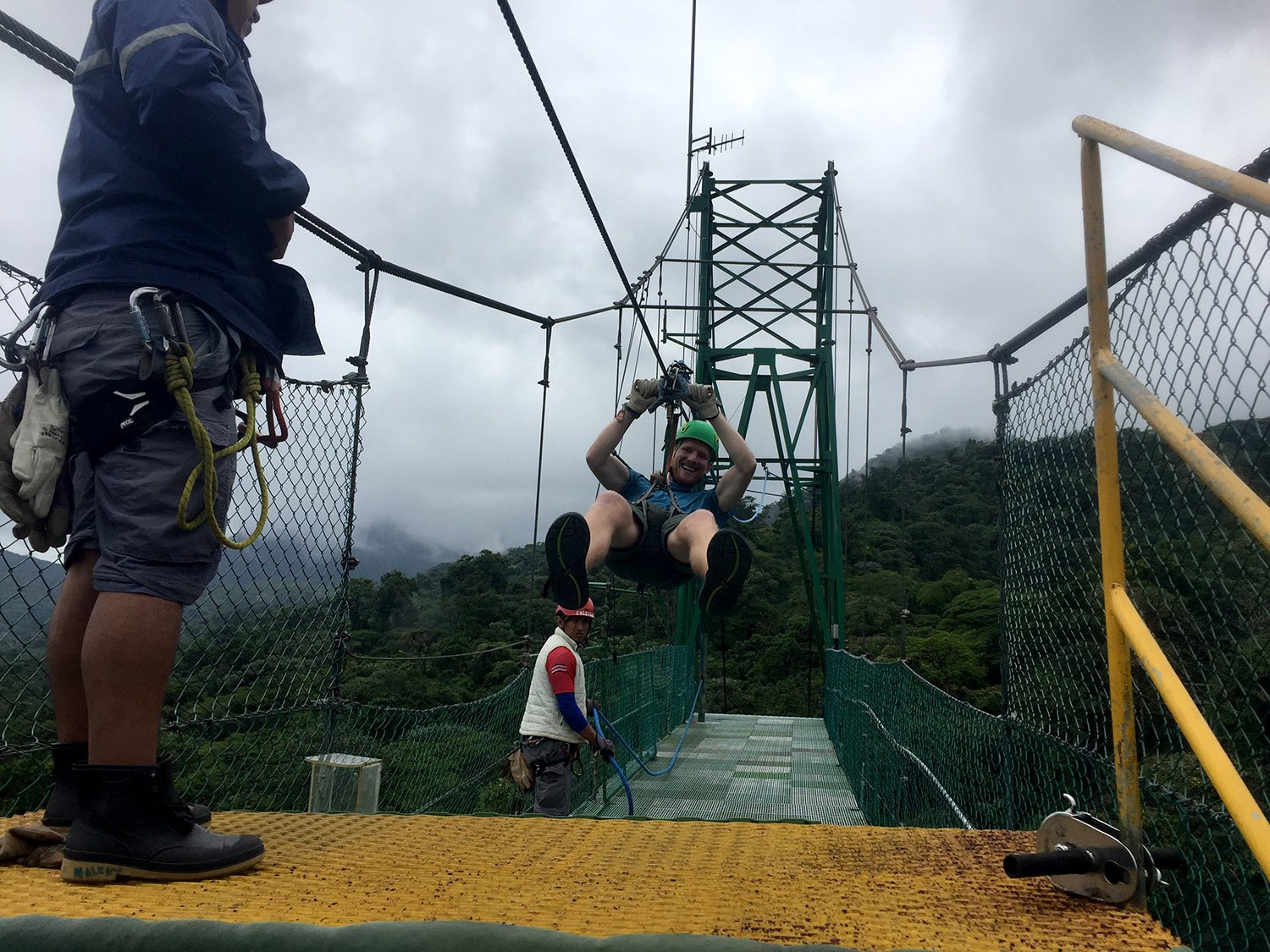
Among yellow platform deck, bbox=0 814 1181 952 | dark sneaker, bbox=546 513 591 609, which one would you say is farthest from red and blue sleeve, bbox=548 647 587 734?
yellow platform deck, bbox=0 814 1181 952

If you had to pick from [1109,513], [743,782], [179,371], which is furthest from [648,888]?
[743,782]

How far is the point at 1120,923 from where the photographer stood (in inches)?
44.4

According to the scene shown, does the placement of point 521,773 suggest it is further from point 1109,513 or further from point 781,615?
point 781,615

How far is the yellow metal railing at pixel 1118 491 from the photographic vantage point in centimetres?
91

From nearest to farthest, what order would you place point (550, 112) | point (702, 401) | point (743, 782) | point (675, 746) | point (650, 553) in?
point (550, 112) → point (650, 553) → point (702, 401) → point (743, 782) → point (675, 746)

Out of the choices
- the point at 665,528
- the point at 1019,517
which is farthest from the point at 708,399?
the point at 1019,517

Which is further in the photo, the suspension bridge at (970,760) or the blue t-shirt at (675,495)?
the blue t-shirt at (675,495)

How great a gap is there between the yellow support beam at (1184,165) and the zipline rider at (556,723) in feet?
9.83

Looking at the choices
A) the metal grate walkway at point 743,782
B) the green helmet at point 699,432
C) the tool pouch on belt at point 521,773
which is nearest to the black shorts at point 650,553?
the green helmet at point 699,432

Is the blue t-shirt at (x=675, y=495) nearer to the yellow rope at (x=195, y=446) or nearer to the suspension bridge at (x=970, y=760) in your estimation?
the suspension bridge at (x=970, y=760)

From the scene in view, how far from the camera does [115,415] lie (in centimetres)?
125

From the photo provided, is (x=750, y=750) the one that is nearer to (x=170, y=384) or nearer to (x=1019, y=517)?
(x=1019, y=517)

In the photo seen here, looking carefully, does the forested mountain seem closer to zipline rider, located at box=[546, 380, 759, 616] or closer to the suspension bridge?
zipline rider, located at box=[546, 380, 759, 616]

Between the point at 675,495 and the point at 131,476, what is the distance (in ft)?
8.29
